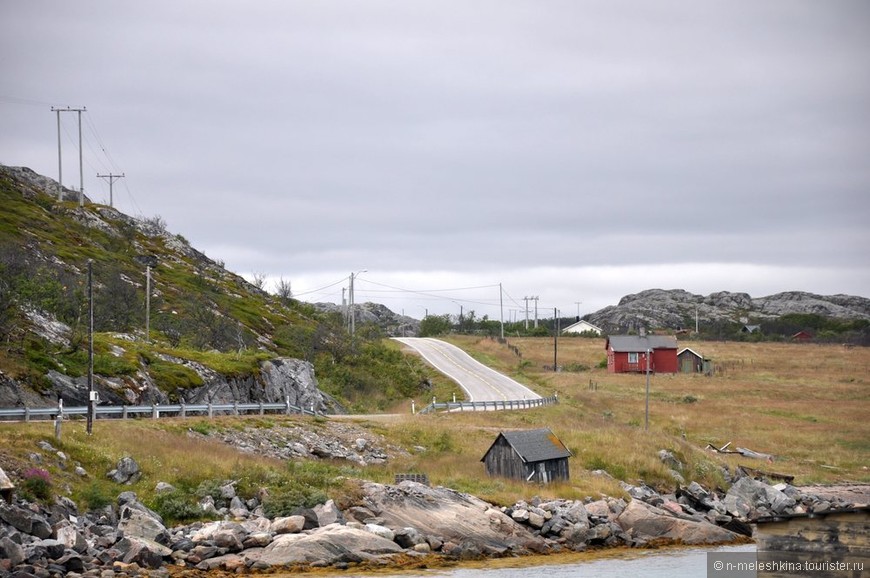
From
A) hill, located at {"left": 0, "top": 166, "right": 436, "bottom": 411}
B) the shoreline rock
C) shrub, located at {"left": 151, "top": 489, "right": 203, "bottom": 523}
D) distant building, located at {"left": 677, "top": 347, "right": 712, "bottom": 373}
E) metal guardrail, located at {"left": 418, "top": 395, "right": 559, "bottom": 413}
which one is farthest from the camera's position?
distant building, located at {"left": 677, "top": 347, "right": 712, "bottom": 373}

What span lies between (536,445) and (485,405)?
66.0 feet

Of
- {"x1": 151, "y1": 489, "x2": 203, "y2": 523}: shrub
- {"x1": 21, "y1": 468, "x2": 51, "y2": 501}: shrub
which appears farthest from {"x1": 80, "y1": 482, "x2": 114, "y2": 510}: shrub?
{"x1": 151, "y1": 489, "x2": 203, "y2": 523}: shrub

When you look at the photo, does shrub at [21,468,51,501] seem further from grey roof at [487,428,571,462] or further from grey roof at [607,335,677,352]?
grey roof at [607,335,677,352]

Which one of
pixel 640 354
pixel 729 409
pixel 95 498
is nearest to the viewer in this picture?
pixel 95 498

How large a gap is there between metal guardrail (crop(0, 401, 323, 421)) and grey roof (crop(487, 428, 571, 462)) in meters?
12.9

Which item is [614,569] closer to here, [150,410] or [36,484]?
[36,484]

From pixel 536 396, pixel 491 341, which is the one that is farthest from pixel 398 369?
pixel 491 341

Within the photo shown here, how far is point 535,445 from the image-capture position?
1833 inches

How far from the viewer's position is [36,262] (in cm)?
8038

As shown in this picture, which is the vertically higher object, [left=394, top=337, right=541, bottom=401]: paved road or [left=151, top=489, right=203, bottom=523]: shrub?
[left=394, top=337, right=541, bottom=401]: paved road

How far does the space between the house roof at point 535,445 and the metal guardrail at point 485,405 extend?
17.9 meters

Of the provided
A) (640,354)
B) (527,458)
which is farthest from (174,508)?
(640,354)

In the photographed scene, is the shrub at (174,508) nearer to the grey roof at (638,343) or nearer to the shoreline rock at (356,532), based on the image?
the shoreline rock at (356,532)

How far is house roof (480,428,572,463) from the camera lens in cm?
4550
